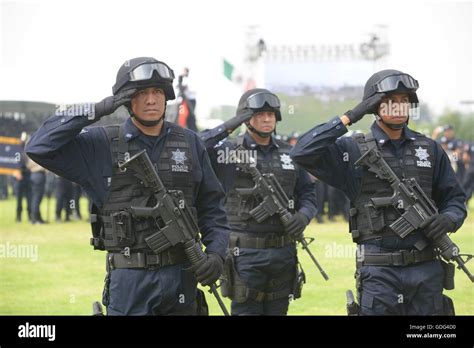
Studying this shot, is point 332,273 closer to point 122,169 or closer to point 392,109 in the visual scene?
point 392,109

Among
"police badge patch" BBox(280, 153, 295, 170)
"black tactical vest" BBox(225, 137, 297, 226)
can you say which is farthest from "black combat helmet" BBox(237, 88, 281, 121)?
"police badge patch" BBox(280, 153, 295, 170)

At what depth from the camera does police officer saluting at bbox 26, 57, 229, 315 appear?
5621mm

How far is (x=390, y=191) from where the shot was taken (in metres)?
6.63

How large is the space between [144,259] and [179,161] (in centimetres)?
72

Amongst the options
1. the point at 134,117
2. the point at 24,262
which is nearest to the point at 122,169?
the point at 134,117

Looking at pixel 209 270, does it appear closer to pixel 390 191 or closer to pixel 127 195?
pixel 127 195

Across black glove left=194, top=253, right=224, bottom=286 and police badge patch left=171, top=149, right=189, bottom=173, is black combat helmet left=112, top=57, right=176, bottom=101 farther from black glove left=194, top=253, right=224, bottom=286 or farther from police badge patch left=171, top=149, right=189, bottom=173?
black glove left=194, top=253, right=224, bottom=286

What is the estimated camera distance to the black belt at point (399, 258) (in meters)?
6.46

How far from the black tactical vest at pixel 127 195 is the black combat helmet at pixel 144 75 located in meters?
0.31

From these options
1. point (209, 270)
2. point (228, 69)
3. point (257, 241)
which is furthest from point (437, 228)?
point (228, 69)

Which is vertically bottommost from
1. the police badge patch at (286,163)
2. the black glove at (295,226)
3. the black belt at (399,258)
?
the black belt at (399,258)

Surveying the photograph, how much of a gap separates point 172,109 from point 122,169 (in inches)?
539
